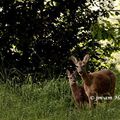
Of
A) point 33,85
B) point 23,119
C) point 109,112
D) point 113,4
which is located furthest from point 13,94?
point 113,4

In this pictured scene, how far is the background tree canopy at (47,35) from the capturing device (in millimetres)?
9516

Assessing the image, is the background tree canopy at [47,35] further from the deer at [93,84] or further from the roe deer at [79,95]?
the deer at [93,84]

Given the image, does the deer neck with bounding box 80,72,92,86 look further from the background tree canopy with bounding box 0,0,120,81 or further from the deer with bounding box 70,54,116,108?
the background tree canopy with bounding box 0,0,120,81

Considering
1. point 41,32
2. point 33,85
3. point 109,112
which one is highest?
point 41,32

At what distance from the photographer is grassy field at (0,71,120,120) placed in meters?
6.94

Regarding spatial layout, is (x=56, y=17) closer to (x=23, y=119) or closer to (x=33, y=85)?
(x=33, y=85)

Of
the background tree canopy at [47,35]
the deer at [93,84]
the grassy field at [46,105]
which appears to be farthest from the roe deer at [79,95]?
the background tree canopy at [47,35]

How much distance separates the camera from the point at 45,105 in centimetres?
739

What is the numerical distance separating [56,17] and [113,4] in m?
1.23

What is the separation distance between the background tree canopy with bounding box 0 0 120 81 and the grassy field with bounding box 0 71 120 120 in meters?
1.21

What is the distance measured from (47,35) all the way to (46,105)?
260cm

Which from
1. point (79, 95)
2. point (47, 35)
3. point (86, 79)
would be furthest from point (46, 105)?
point (47, 35)

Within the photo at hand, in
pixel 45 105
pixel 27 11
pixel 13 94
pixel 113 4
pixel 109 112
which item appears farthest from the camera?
pixel 113 4

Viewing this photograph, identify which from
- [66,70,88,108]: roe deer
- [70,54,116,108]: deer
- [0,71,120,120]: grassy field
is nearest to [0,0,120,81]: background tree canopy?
[0,71,120,120]: grassy field
